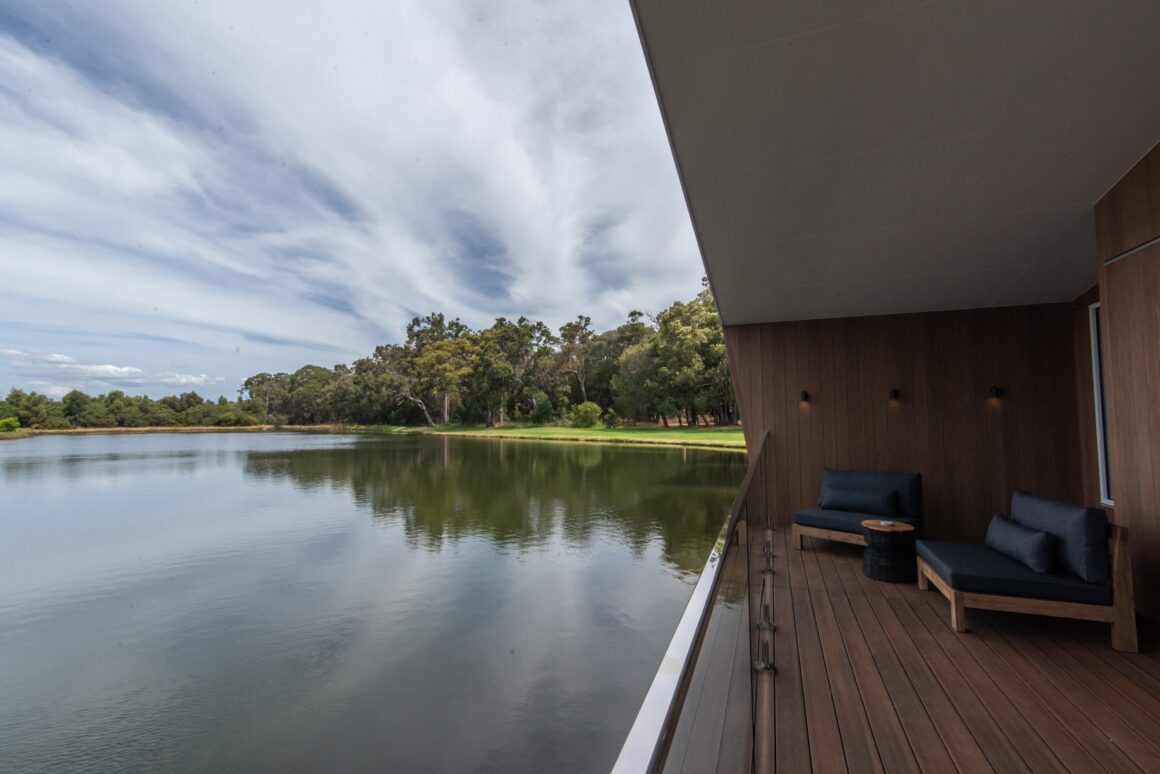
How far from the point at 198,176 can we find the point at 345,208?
10053 mm

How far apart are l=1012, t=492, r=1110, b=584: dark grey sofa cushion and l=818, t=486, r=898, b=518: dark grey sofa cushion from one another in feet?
5.14

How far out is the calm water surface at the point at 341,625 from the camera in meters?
3.99

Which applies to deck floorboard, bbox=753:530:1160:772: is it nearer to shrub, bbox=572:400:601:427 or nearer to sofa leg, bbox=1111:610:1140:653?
sofa leg, bbox=1111:610:1140:653

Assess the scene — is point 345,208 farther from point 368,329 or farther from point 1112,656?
point 1112,656

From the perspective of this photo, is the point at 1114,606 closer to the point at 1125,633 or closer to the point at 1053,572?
the point at 1125,633

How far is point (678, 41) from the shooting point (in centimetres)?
160

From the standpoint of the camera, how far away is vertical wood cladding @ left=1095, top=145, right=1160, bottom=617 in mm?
2398

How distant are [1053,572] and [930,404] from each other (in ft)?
8.22

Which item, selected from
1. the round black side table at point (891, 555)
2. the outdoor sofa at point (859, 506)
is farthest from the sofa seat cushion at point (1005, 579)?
the outdoor sofa at point (859, 506)

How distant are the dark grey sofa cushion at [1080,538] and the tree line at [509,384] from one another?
22599 mm

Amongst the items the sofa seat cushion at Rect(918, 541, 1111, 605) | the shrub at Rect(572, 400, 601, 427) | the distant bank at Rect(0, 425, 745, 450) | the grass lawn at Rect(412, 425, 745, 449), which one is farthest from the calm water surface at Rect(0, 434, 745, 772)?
the shrub at Rect(572, 400, 601, 427)

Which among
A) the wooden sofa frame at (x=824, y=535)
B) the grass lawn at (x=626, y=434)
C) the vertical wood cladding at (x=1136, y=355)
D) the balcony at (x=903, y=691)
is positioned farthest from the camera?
the grass lawn at (x=626, y=434)

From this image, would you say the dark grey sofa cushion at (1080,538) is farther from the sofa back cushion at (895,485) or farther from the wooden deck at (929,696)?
the sofa back cushion at (895,485)

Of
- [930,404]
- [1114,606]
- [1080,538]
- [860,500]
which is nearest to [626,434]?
[930,404]
